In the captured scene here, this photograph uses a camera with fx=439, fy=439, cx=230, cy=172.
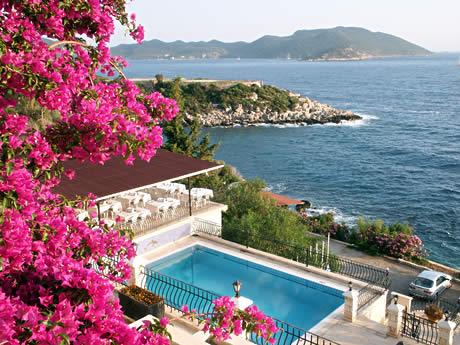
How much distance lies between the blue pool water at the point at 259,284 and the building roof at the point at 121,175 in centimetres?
256

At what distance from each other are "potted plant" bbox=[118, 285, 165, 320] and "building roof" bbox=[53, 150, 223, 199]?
3.78 m

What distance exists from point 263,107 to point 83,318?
73.8 metres

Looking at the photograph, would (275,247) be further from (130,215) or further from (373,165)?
(373,165)

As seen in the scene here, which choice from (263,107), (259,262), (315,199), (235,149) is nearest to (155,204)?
(259,262)

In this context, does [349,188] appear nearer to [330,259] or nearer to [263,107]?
[330,259]

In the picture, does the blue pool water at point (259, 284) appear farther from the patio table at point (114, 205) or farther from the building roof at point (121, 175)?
the patio table at point (114, 205)

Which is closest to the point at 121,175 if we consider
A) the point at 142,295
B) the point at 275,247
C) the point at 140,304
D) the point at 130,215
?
the point at 130,215

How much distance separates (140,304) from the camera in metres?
8.57

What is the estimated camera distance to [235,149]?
175 ft

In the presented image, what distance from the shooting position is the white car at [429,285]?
16.9 m

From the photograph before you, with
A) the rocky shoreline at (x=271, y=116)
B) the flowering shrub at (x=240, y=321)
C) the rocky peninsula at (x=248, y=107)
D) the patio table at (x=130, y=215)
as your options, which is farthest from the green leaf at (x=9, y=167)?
the rocky shoreline at (x=271, y=116)

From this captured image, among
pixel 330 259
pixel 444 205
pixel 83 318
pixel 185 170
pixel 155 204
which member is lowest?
pixel 444 205

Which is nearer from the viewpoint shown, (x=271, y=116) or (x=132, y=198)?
(x=132, y=198)

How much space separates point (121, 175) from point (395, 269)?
13325 millimetres
